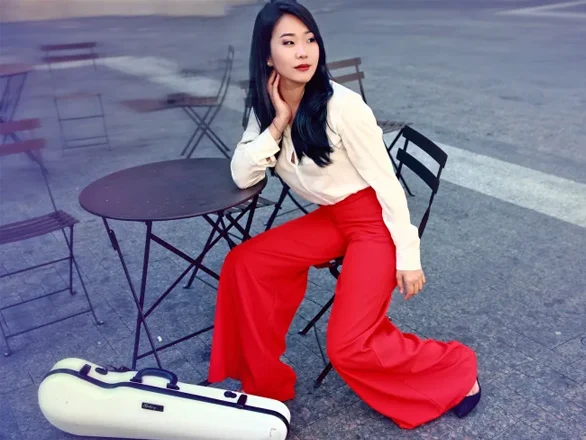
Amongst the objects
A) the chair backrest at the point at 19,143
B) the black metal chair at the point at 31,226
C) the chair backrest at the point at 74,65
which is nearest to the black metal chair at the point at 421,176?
the black metal chair at the point at 31,226

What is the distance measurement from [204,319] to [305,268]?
102 centimetres

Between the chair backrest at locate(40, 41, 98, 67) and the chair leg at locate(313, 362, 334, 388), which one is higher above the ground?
the chair backrest at locate(40, 41, 98, 67)

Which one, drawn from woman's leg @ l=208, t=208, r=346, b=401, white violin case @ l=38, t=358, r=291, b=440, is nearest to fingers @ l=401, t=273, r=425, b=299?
woman's leg @ l=208, t=208, r=346, b=401

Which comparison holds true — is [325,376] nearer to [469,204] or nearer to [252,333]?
[252,333]

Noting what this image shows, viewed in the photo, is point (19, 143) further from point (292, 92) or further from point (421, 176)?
point (421, 176)

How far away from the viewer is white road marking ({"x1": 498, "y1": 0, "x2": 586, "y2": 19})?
1338 cm

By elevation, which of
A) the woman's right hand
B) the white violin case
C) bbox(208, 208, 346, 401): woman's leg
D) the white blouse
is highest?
the woman's right hand

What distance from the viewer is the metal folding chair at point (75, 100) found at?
6.84 metres

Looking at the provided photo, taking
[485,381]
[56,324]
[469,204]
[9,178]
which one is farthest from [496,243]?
[9,178]

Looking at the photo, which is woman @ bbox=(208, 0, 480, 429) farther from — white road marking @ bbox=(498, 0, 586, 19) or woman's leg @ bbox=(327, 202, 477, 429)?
white road marking @ bbox=(498, 0, 586, 19)

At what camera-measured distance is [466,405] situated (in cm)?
264

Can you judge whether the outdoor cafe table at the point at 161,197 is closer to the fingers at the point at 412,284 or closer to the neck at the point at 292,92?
the neck at the point at 292,92

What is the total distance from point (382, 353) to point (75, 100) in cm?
615

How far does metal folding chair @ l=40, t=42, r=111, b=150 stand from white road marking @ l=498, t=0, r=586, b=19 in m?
9.48
